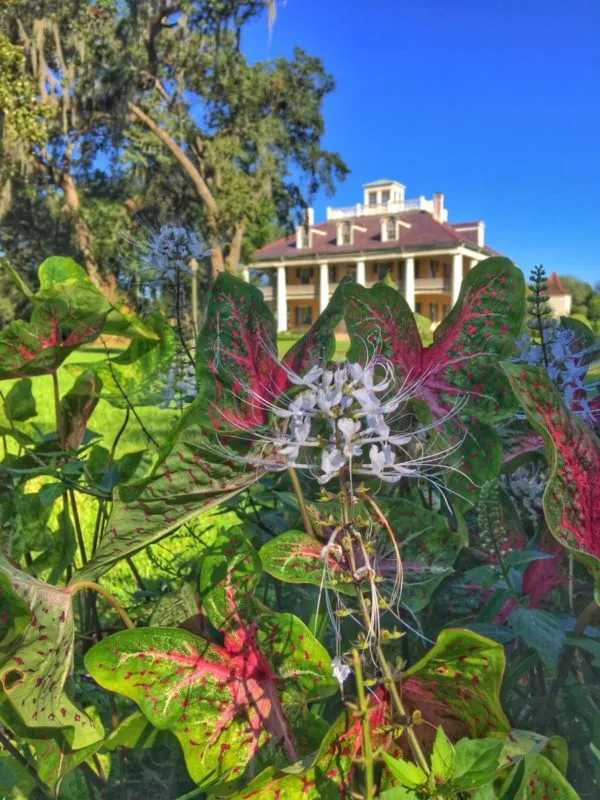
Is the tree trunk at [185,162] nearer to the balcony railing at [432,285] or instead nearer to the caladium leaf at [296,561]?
the caladium leaf at [296,561]

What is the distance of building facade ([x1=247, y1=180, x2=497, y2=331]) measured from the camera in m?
28.2

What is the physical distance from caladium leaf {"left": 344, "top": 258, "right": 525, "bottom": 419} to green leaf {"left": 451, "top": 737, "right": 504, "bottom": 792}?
0.27m

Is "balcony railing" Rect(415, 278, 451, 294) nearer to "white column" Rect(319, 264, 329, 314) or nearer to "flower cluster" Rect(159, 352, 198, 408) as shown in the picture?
"white column" Rect(319, 264, 329, 314)

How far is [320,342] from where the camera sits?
646 mm

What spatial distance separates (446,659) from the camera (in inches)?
17.7

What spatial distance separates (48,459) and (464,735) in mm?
616

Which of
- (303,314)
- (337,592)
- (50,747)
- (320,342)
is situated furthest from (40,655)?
(303,314)

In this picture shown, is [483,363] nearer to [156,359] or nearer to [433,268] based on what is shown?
[156,359]

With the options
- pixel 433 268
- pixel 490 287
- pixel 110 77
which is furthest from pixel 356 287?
pixel 433 268

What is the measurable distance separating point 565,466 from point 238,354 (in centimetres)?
A: 28

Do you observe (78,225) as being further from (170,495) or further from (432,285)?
(170,495)

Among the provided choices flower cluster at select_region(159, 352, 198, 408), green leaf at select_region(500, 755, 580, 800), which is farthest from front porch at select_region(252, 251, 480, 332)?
green leaf at select_region(500, 755, 580, 800)

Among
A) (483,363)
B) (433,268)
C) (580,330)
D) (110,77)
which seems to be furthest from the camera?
(433,268)

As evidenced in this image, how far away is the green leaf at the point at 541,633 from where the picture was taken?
0.53 meters
